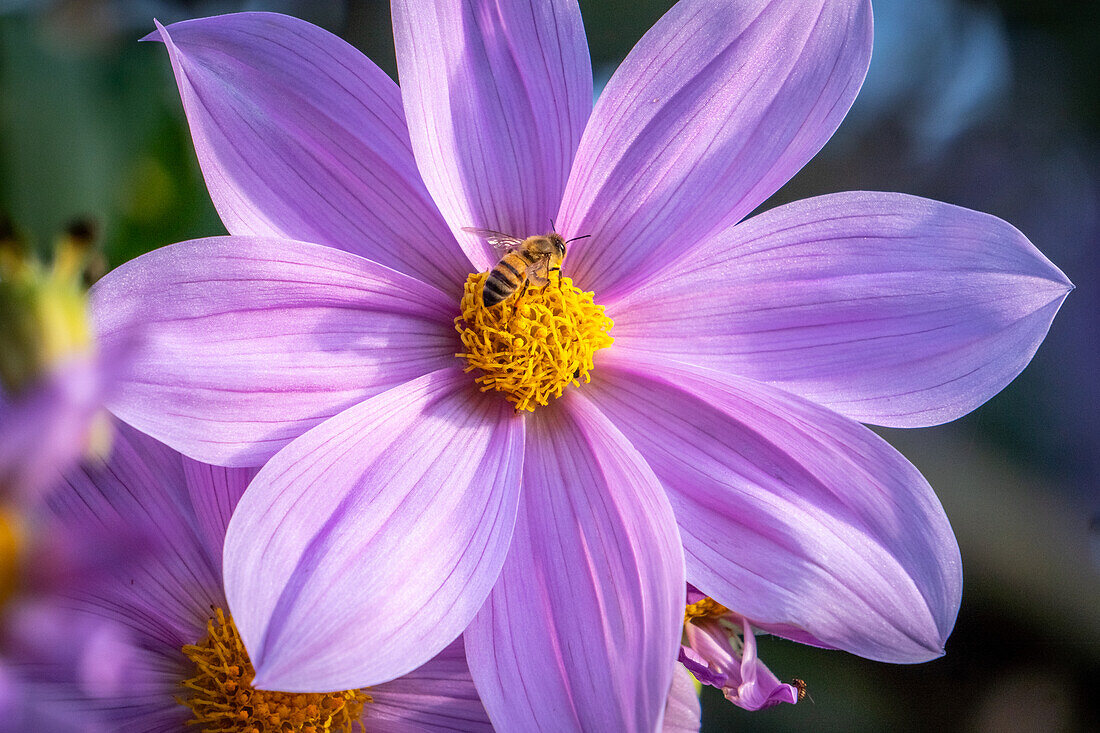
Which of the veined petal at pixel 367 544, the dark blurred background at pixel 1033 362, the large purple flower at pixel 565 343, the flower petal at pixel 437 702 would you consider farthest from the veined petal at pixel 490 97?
the dark blurred background at pixel 1033 362

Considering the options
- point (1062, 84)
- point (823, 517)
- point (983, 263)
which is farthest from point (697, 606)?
point (1062, 84)

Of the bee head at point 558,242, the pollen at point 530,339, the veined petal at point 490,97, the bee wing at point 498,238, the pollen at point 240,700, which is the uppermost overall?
the veined petal at point 490,97

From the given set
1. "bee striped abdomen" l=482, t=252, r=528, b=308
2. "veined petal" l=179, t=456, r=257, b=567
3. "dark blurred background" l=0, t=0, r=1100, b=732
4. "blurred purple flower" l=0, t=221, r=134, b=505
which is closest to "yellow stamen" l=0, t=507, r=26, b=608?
"blurred purple flower" l=0, t=221, r=134, b=505

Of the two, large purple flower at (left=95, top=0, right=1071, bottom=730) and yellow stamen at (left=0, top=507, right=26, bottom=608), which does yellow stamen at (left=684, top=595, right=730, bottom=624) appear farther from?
yellow stamen at (left=0, top=507, right=26, bottom=608)

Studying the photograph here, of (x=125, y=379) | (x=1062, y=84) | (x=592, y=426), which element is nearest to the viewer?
(x=125, y=379)

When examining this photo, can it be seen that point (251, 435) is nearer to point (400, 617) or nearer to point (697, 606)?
point (400, 617)

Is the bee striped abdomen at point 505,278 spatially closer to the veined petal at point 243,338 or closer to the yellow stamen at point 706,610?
the veined petal at point 243,338

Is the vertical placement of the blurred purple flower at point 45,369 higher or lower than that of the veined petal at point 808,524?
higher
